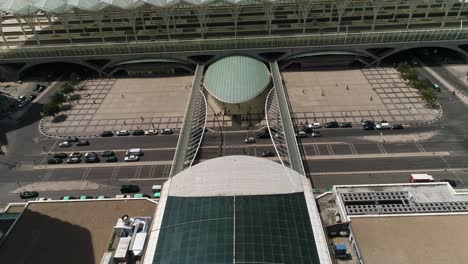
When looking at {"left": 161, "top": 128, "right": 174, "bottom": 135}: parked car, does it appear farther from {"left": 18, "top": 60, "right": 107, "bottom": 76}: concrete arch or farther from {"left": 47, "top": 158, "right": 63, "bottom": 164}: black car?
{"left": 18, "top": 60, "right": 107, "bottom": 76}: concrete arch

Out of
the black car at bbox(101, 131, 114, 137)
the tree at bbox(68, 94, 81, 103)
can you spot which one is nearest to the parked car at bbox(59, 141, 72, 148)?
the black car at bbox(101, 131, 114, 137)

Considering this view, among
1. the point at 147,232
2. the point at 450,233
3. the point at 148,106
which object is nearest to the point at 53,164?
the point at 148,106

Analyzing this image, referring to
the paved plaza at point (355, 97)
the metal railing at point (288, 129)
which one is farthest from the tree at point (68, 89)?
the paved plaza at point (355, 97)

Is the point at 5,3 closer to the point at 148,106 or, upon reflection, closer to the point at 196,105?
the point at 148,106

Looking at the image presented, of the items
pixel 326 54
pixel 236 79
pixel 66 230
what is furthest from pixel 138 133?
pixel 326 54

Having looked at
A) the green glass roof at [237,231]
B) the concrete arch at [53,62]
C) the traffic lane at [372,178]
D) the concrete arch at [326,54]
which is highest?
the concrete arch at [326,54]

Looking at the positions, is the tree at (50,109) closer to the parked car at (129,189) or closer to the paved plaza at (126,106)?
the paved plaza at (126,106)

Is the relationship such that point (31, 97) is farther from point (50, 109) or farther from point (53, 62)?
point (53, 62)
